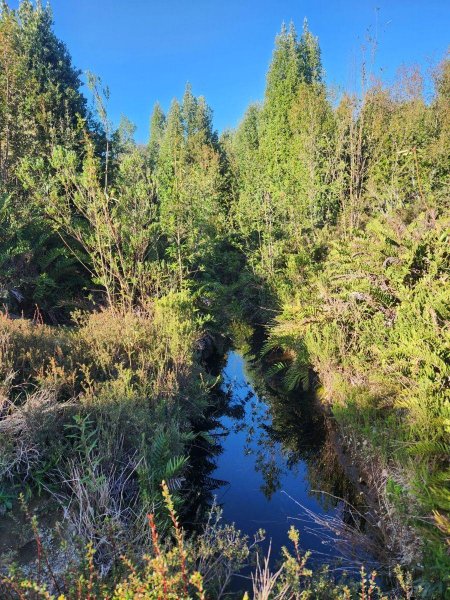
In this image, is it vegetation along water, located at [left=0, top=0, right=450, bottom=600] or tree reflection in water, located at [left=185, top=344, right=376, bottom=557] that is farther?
tree reflection in water, located at [left=185, top=344, right=376, bottom=557]

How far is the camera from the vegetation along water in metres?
2.66

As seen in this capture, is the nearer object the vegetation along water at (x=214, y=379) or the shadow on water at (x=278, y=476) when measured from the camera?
the vegetation along water at (x=214, y=379)

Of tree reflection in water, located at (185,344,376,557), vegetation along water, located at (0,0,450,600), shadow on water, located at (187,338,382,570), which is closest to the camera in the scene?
vegetation along water, located at (0,0,450,600)

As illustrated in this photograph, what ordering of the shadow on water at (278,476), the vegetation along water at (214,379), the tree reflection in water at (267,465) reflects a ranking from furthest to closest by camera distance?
the tree reflection in water at (267,465), the shadow on water at (278,476), the vegetation along water at (214,379)

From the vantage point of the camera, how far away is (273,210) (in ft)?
37.1

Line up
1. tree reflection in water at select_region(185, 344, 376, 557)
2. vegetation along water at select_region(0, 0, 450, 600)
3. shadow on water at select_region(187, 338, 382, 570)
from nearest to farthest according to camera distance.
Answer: vegetation along water at select_region(0, 0, 450, 600) → shadow on water at select_region(187, 338, 382, 570) → tree reflection in water at select_region(185, 344, 376, 557)

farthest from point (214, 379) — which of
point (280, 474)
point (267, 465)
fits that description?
point (280, 474)

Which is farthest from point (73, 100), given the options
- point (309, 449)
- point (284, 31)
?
point (284, 31)

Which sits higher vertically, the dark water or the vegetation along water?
the vegetation along water

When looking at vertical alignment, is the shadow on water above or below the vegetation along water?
below

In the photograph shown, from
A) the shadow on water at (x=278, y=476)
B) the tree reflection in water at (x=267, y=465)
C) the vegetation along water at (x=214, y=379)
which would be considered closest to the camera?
the vegetation along water at (x=214, y=379)

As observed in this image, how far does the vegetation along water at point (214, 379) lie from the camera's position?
2.66 metres

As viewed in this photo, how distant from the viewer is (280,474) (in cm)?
473

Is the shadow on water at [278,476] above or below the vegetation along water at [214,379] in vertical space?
below
